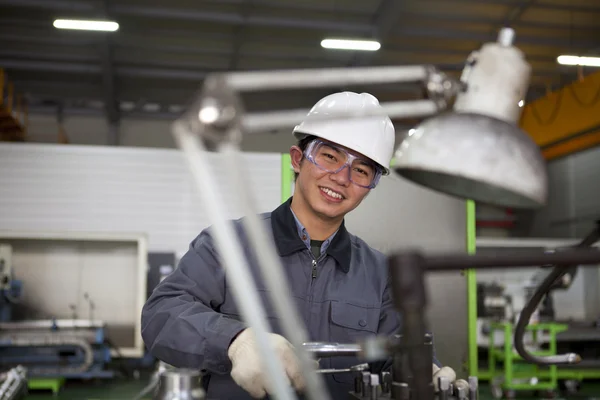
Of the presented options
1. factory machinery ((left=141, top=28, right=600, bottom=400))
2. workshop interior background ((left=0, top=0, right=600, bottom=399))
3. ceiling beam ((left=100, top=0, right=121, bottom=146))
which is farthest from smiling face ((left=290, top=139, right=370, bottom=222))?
ceiling beam ((left=100, top=0, right=121, bottom=146))

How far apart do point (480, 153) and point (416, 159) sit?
0.06 meters

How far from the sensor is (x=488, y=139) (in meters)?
0.56

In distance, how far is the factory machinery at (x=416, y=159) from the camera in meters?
0.45

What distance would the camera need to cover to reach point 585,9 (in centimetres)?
599

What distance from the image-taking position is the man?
1.35 meters

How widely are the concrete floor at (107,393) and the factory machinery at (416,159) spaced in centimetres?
362

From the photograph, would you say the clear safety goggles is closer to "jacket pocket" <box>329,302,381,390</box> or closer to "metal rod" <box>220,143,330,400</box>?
"jacket pocket" <box>329,302,381,390</box>

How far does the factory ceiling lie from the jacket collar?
467 centimetres

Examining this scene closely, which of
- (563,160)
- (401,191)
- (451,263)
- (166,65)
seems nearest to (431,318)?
(401,191)

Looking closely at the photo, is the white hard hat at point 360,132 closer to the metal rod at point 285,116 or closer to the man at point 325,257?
the man at point 325,257

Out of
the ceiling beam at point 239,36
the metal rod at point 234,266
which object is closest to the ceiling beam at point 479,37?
the ceiling beam at point 239,36

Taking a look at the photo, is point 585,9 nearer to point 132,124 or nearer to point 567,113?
point 567,113

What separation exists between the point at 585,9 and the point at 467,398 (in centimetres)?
620

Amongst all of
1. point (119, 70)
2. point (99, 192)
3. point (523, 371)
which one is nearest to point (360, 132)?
point (99, 192)
